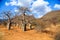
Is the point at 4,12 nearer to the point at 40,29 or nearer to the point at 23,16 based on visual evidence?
the point at 23,16

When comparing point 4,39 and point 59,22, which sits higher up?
point 59,22

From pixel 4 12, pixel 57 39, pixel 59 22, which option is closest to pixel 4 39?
pixel 57 39

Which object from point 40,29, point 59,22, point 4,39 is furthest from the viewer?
point 59,22

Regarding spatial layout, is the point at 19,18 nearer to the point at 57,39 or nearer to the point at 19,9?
the point at 19,9

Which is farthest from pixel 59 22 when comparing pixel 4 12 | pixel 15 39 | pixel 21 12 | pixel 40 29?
pixel 15 39

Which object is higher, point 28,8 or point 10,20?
point 28,8

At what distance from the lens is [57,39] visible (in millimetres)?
11414

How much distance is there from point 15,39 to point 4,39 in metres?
0.87

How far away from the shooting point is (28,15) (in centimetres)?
1573

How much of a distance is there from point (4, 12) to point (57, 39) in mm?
7042

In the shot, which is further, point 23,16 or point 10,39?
point 23,16

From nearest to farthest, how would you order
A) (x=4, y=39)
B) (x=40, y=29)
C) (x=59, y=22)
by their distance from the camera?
1. (x=4, y=39)
2. (x=40, y=29)
3. (x=59, y=22)

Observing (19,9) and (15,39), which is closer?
(15,39)

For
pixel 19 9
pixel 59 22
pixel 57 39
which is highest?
pixel 19 9
